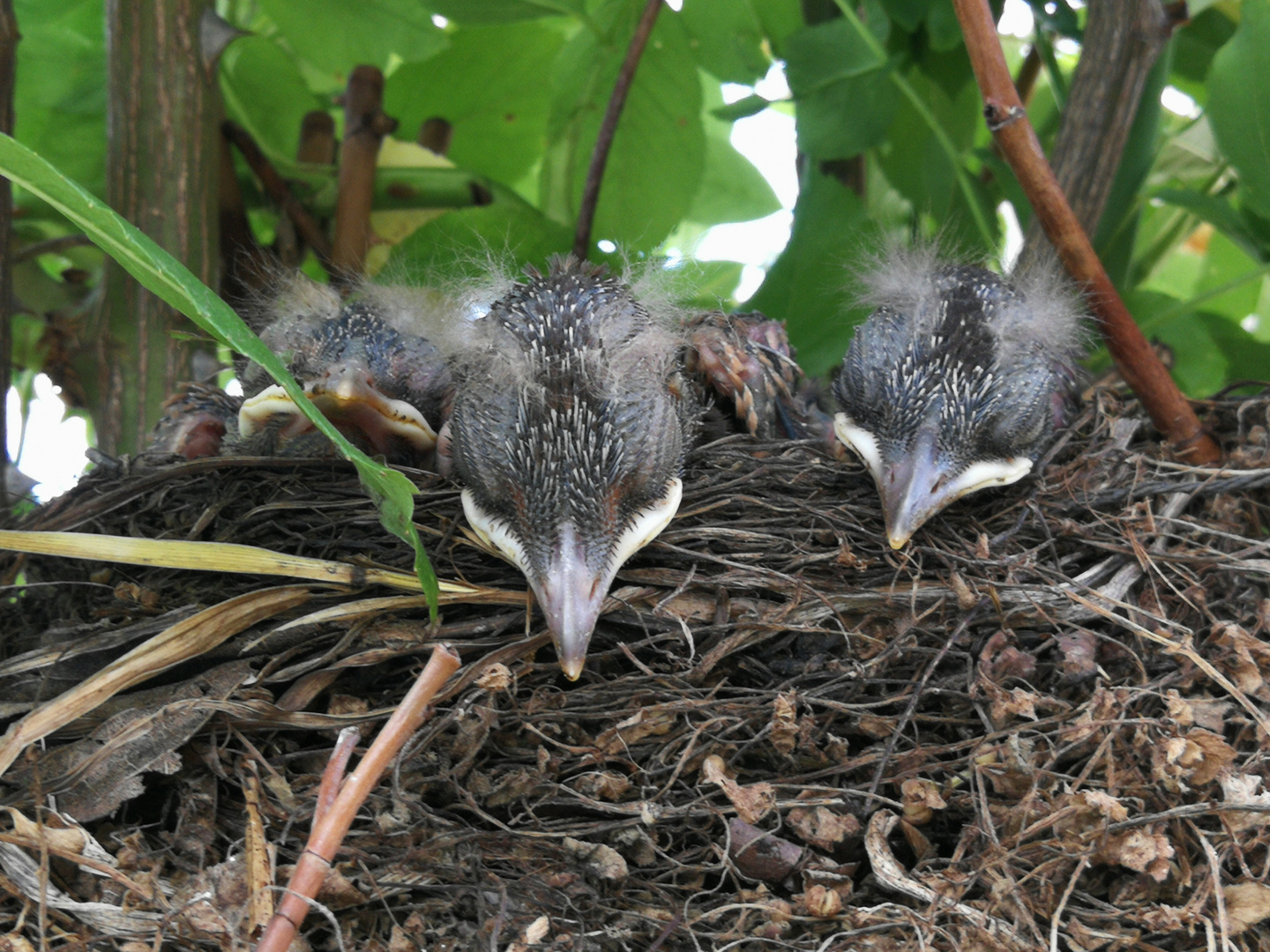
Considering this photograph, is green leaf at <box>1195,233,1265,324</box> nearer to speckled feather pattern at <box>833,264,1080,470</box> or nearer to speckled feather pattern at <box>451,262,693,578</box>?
speckled feather pattern at <box>833,264,1080,470</box>

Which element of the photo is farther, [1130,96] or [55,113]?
[55,113]

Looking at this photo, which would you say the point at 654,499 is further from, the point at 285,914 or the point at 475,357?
the point at 285,914

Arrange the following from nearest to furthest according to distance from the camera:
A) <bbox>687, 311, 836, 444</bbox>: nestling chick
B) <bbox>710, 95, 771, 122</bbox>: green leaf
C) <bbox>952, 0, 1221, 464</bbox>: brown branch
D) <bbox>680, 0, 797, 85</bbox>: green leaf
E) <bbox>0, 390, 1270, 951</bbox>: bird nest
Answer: <bbox>0, 390, 1270, 951</bbox>: bird nest → <bbox>952, 0, 1221, 464</bbox>: brown branch → <bbox>687, 311, 836, 444</bbox>: nestling chick → <bbox>710, 95, 771, 122</bbox>: green leaf → <bbox>680, 0, 797, 85</bbox>: green leaf

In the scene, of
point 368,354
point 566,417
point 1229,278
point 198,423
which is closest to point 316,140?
point 198,423

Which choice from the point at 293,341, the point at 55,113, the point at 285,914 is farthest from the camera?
the point at 55,113

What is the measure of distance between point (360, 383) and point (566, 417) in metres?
0.23

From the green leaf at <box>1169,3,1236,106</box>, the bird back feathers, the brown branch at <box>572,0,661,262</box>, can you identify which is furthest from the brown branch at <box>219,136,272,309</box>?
the green leaf at <box>1169,3,1236,106</box>

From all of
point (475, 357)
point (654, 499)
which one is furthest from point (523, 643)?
point (475, 357)

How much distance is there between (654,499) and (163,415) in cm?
67

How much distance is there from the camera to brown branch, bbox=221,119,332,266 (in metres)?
1.51

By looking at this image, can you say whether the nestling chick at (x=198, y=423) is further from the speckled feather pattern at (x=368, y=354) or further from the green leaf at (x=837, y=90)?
the green leaf at (x=837, y=90)

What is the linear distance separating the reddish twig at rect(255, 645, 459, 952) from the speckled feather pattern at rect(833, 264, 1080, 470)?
18.6 inches

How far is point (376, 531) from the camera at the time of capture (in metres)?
0.95

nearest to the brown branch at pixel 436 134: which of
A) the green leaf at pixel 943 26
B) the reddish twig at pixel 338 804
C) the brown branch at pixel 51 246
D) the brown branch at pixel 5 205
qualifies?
the brown branch at pixel 51 246
